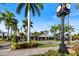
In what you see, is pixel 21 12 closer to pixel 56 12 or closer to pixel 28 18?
pixel 28 18

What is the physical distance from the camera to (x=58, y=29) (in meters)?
7.57

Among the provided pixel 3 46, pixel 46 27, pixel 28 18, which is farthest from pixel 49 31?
pixel 3 46

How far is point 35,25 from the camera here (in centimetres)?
755

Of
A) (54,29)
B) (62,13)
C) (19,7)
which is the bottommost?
(54,29)

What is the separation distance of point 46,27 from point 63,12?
0.55m

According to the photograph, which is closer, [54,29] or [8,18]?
[54,29]

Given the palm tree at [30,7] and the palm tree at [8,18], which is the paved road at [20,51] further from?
the palm tree at [8,18]

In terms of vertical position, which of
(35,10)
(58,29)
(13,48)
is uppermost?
(35,10)

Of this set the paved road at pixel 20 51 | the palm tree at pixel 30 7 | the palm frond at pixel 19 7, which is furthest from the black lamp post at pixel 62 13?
the palm frond at pixel 19 7

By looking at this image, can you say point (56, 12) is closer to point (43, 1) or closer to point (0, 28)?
point (43, 1)

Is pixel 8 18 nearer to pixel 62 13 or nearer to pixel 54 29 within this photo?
pixel 54 29

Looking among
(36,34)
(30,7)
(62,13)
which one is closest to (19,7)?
(30,7)

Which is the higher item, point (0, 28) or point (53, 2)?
point (53, 2)

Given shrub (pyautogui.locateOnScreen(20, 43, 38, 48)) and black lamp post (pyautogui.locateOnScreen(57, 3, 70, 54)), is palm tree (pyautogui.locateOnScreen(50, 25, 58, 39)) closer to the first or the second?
black lamp post (pyautogui.locateOnScreen(57, 3, 70, 54))
